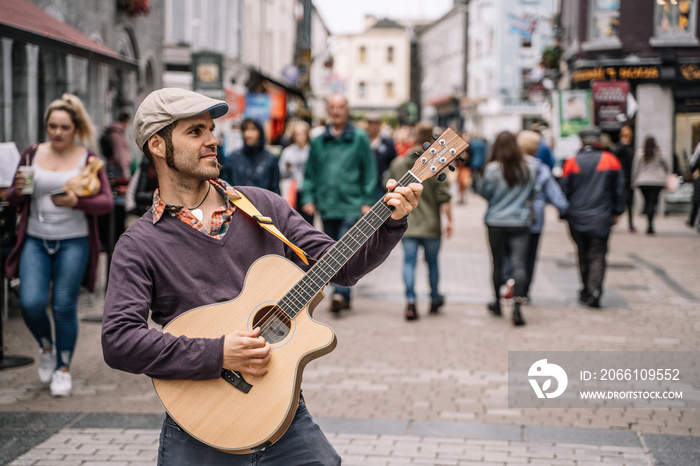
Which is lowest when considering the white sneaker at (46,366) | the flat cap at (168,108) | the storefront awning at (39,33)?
the white sneaker at (46,366)

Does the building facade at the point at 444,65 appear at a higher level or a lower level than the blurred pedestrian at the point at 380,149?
higher

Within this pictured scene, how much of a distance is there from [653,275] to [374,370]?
6120 millimetres

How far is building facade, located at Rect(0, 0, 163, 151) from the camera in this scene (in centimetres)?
831

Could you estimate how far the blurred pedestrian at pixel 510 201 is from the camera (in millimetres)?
8484

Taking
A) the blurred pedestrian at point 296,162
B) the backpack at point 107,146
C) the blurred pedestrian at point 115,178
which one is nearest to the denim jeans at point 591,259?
the blurred pedestrian at point 296,162

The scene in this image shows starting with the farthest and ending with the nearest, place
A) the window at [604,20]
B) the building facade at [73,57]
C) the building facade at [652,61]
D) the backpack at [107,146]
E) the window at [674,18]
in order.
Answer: the window at [604,20]
the window at [674,18]
the building facade at [652,61]
the backpack at [107,146]
the building facade at [73,57]

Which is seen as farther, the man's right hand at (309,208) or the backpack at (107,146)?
the backpack at (107,146)

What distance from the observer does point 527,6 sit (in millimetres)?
48938

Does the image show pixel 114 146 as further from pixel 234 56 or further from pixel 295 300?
pixel 234 56

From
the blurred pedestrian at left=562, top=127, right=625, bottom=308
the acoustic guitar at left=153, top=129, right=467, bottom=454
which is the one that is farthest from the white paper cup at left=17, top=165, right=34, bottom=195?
the blurred pedestrian at left=562, top=127, right=625, bottom=308

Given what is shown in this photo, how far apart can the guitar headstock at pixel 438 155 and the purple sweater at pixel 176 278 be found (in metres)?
0.18

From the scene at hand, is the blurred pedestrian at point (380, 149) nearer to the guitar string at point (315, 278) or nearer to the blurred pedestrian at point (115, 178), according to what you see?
the blurred pedestrian at point (115, 178)

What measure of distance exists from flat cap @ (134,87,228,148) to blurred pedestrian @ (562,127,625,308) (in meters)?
7.21

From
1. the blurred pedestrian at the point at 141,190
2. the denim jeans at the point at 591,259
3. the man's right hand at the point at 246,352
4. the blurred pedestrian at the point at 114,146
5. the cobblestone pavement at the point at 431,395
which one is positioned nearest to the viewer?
the man's right hand at the point at 246,352
